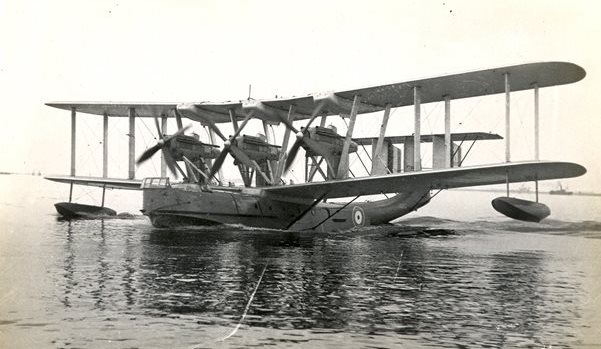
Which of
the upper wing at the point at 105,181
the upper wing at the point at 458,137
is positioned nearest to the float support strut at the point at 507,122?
the upper wing at the point at 458,137

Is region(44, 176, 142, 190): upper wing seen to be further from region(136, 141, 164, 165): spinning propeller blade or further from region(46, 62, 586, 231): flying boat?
region(136, 141, 164, 165): spinning propeller blade

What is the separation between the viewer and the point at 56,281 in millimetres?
11641

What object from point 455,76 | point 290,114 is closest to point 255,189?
point 290,114

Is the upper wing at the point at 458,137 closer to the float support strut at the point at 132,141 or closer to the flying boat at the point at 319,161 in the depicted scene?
the flying boat at the point at 319,161

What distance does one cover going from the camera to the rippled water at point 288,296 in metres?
7.82

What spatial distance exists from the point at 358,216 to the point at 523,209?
1365 centimetres

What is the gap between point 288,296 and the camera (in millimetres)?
10484

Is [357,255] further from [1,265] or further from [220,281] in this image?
[1,265]

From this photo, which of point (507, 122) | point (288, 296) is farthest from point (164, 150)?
point (288, 296)

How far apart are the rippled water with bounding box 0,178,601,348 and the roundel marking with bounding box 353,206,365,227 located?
11.7 metres

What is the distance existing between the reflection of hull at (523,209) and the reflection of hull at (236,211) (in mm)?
9785

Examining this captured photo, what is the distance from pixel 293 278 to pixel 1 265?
24.9 ft

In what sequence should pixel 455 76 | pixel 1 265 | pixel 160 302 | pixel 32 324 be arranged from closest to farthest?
pixel 32 324 < pixel 160 302 < pixel 1 265 < pixel 455 76

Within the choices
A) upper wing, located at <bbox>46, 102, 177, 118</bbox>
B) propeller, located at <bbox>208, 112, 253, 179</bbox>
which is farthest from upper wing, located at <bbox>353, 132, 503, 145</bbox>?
upper wing, located at <bbox>46, 102, 177, 118</bbox>
